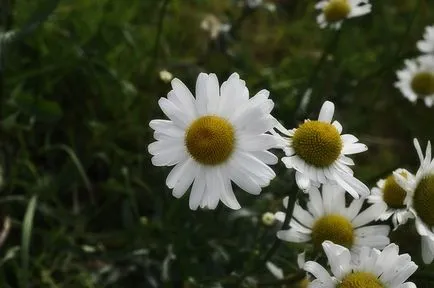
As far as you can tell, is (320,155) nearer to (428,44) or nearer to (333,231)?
(333,231)

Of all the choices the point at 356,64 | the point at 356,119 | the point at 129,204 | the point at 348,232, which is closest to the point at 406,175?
the point at 348,232

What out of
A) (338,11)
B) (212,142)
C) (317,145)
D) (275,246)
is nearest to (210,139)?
(212,142)

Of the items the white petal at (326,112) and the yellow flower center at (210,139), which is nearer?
the yellow flower center at (210,139)

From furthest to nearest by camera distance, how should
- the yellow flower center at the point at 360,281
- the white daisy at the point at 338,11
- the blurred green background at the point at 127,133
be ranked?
the white daisy at the point at 338,11 < the blurred green background at the point at 127,133 < the yellow flower center at the point at 360,281

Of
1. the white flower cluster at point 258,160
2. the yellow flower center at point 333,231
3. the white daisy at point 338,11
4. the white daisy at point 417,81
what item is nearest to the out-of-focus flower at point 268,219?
the yellow flower center at point 333,231

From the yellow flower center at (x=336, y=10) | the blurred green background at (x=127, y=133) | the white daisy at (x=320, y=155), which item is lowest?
the blurred green background at (x=127, y=133)

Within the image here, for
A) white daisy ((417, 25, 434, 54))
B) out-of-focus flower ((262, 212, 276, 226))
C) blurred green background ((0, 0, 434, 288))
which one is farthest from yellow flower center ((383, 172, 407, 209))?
white daisy ((417, 25, 434, 54))

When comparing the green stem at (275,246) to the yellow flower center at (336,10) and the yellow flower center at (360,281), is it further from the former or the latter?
the yellow flower center at (336,10)

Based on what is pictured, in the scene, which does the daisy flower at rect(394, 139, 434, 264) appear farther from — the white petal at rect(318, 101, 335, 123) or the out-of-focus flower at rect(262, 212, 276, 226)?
the out-of-focus flower at rect(262, 212, 276, 226)
